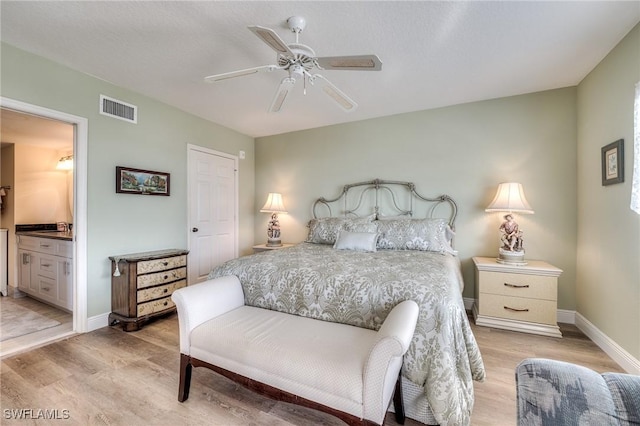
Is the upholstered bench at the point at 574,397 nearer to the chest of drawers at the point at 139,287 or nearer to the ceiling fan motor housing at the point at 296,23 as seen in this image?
the ceiling fan motor housing at the point at 296,23

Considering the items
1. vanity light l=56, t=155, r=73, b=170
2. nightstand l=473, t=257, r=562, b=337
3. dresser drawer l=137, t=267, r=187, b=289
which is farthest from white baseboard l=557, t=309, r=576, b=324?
vanity light l=56, t=155, r=73, b=170

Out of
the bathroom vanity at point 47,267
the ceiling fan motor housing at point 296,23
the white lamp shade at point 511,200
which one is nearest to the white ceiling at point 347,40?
the ceiling fan motor housing at point 296,23

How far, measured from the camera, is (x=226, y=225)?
175 inches

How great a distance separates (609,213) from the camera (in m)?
2.34

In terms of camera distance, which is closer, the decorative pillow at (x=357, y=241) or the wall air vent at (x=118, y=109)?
the wall air vent at (x=118, y=109)

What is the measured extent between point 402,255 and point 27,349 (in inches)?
135

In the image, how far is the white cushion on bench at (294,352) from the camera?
1265mm

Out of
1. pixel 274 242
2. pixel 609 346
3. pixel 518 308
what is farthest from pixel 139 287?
pixel 609 346

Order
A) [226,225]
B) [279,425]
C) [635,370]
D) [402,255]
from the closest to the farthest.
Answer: [279,425] < [635,370] < [402,255] < [226,225]

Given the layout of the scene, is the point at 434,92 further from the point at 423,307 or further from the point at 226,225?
the point at 226,225

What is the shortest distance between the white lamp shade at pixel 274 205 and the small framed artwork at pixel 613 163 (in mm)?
3705

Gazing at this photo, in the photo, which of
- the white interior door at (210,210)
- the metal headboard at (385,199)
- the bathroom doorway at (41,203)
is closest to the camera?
the bathroom doorway at (41,203)

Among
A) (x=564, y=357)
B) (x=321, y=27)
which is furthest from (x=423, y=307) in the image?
(x=321, y=27)

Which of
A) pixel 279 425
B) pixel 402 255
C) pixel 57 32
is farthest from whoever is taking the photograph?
pixel 402 255
